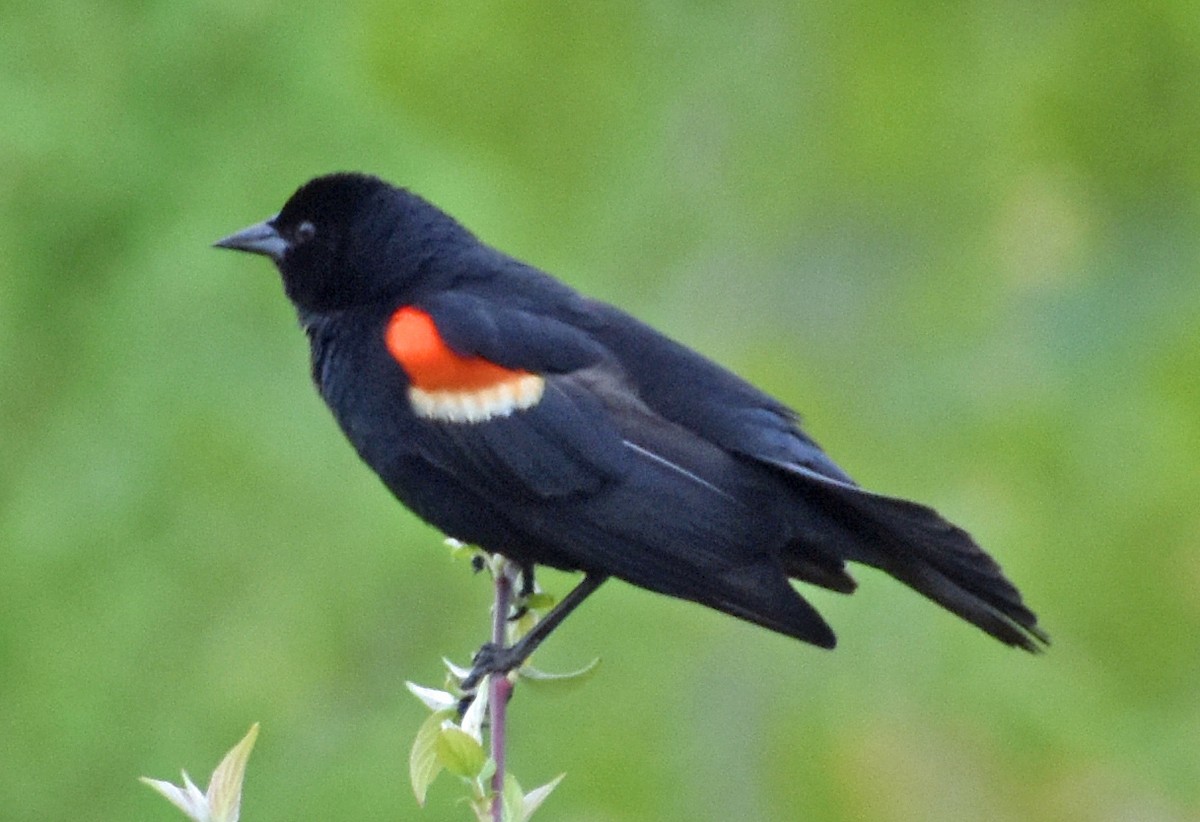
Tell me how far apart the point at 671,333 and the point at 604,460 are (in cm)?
173

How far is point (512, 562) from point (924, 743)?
1.78 meters

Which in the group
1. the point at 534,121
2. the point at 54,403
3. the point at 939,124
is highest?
the point at 939,124

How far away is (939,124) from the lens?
4.57 metres

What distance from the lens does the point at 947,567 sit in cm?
233

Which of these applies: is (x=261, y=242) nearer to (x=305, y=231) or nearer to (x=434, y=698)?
(x=305, y=231)

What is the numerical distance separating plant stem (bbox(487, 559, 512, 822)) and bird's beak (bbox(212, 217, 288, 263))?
90 cm

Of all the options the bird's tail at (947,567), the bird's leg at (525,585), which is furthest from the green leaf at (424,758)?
the bird's tail at (947,567)

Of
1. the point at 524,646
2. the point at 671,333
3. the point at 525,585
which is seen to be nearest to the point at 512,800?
the point at 524,646

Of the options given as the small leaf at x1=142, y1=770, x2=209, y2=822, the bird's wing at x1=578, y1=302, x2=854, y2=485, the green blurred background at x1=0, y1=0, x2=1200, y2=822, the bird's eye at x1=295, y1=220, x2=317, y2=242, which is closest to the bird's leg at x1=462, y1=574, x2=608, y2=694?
the bird's wing at x1=578, y1=302, x2=854, y2=485

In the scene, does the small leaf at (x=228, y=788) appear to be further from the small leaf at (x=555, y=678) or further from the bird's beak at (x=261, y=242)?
the bird's beak at (x=261, y=242)

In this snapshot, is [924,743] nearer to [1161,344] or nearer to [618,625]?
[618,625]

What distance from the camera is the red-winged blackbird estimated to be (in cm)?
236

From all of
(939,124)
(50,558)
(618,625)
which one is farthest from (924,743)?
(50,558)

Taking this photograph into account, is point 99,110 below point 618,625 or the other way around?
the other way around
